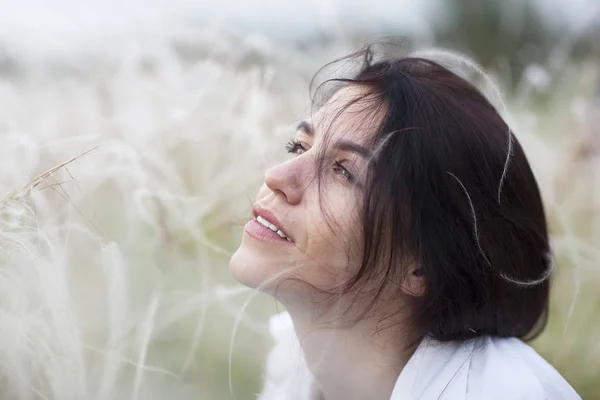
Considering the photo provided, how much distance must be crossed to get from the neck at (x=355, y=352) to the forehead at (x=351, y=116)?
0.32 metres

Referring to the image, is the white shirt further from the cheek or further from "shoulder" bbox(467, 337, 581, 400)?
the cheek

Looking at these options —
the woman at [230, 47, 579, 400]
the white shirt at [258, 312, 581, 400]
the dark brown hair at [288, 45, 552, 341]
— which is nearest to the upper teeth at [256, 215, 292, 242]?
the woman at [230, 47, 579, 400]

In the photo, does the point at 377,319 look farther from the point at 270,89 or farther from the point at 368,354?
the point at 270,89

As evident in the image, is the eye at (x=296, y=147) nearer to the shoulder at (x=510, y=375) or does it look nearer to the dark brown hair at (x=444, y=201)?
the dark brown hair at (x=444, y=201)

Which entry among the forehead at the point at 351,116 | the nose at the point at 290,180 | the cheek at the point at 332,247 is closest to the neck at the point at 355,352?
the cheek at the point at 332,247

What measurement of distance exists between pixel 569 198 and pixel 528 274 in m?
1.17

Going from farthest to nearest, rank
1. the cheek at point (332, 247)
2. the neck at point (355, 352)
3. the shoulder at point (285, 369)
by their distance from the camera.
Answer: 1. the shoulder at point (285, 369)
2. the neck at point (355, 352)
3. the cheek at point (332, 247)

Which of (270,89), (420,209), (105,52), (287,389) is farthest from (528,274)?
(105,52)

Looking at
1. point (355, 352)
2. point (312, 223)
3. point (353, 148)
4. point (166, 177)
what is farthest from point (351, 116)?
point (166, 177)

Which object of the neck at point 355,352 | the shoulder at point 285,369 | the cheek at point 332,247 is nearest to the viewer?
the cheek at point 332,247

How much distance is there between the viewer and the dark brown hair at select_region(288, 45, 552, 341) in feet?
3.51

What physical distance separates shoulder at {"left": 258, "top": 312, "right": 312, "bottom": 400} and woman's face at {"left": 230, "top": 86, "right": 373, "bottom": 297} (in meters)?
0.30

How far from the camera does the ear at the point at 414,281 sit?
1.12 meters

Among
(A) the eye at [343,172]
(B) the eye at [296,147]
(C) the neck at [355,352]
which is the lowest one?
(C) the neck at [355,352]
